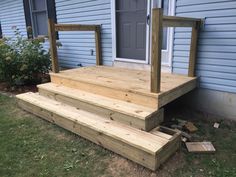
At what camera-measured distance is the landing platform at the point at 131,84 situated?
2.57 metres

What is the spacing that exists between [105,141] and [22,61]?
128 inches

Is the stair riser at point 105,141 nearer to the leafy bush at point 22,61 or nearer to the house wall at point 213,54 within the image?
the house wall at point 213,54

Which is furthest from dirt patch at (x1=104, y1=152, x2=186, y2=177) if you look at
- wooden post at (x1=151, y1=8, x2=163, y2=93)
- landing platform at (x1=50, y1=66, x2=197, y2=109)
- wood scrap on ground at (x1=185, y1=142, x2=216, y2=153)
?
wooden post at (x1=151, y1=8, x2=163, y2=93)

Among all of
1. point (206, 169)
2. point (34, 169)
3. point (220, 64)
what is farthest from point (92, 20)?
point (206, 169)

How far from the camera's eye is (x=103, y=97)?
3.02 meters

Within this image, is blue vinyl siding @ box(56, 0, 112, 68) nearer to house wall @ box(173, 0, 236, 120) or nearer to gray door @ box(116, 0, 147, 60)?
gray door @ box(116, 0, 147, 60)

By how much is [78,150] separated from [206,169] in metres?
1.35

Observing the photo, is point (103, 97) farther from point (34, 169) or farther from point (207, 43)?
point (207, 43)

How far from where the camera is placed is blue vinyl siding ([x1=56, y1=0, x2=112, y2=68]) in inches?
174

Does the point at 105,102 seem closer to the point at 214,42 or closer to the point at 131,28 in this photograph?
the point at 214,42

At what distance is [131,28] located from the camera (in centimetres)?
412

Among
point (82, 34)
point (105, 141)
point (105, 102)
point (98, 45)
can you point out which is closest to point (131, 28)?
point (98, 45)

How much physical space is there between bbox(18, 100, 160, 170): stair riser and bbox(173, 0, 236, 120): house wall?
166cm

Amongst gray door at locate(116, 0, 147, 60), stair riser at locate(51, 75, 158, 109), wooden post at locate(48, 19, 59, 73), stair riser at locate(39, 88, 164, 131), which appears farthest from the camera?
gray door at locate(116, 0, 147, 60)
